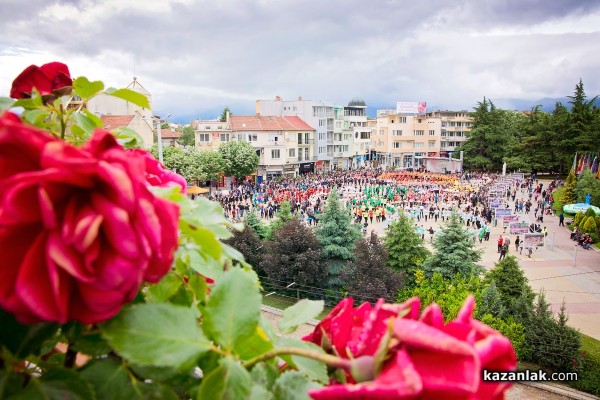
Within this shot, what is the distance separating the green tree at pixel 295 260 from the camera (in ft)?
51.9

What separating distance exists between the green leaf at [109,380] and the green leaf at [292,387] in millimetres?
228

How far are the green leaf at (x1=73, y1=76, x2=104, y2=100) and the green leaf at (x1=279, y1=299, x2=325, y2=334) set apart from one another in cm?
67

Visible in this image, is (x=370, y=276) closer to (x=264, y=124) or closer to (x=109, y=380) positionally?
(x=109, y=380)

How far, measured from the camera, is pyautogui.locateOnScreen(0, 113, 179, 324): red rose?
538mm

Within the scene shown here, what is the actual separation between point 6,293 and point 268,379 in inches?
18.0

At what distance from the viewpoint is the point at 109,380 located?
0.69 metres

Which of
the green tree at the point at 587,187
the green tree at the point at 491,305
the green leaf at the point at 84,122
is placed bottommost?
the green tree at the point at 491,305

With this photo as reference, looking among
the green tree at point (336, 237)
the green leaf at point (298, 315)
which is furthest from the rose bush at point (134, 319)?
the green tree at point (336, 237)

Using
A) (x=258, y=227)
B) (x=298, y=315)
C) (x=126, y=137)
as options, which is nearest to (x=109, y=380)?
(x=298, y=315)

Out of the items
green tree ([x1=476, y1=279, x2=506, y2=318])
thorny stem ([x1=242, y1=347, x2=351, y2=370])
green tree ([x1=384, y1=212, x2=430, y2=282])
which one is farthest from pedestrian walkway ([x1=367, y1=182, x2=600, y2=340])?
thorny stem ([x1=242, y1=347, x2=351, y2=370])

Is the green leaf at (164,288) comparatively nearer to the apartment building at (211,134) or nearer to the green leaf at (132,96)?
the green leaf at (132,96)

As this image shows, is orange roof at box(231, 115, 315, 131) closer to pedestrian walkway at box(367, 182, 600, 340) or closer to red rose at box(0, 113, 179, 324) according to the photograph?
pedestrian walkway at box(367, 182, 600, 340)

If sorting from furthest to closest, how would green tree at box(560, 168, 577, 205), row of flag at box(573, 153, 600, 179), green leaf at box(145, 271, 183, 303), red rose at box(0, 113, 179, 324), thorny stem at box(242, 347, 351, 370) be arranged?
1. row of flag at box(573, 153, 600, 179)
2. green tree at box(560, 168, 577, 205)
3. green leaf at box(145, 271, 183, 303)
4. thorny stem at box(242, 347, 351, 370)
5. red rose at box(0, 113, 179, 324)

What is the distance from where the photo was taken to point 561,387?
1040 cm
